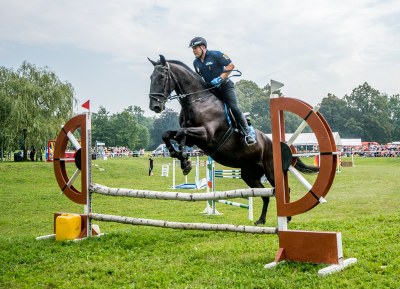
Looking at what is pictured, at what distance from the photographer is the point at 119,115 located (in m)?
65.0

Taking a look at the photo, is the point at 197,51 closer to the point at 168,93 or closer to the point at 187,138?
the point at 168,93

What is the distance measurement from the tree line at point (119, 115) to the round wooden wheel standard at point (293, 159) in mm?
2613

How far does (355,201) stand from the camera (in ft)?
39.6

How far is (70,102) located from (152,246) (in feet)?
87.9

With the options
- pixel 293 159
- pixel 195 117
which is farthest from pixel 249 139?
pixel 293 159

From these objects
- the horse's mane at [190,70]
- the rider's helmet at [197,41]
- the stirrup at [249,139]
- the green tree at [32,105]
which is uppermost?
the green tree at [32,105]

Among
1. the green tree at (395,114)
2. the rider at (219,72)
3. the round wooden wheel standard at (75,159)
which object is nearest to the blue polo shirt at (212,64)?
the rider at (219,72)

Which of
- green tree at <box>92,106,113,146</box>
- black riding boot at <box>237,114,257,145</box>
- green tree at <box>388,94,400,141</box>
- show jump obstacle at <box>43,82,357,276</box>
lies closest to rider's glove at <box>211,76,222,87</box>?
black riding boot at <box>237,114,257,145</box>

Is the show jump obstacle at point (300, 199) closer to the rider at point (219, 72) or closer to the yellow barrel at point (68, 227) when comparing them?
the rider at point (219, 72)

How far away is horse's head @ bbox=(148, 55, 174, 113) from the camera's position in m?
5.44

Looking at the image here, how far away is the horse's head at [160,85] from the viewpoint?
17.8ft

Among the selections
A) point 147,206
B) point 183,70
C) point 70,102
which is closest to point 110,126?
point 70,102

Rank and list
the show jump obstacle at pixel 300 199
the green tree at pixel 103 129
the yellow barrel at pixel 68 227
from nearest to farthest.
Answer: the show jump obstacle at pixel 300 199 → the yellow barrel at pixel 68 227 → the green tree at pixel 103 129

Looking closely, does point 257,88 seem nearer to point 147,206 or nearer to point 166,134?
point 147,206
